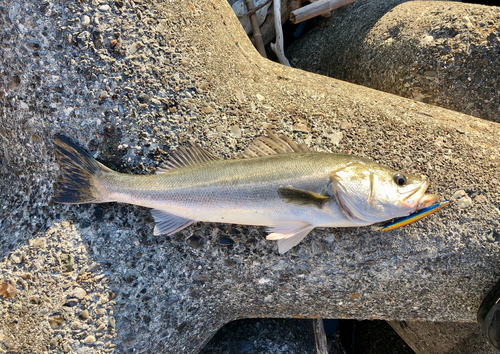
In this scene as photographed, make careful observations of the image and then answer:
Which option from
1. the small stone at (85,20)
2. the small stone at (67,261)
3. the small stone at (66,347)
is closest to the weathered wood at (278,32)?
the small stone at (85,20)

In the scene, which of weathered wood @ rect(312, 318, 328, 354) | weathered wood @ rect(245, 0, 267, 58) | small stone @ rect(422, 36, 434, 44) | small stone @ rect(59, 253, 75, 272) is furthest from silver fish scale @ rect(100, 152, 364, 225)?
weathered wood @ rect(245, 0, 267, 58)

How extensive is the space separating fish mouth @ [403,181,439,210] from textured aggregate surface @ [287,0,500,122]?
1388 millimetres

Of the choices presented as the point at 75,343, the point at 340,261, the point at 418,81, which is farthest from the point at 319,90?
the point at 75,343

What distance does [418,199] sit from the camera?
2.31 metres

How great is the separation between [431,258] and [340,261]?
722 mm

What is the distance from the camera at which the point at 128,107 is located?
8.79 feet

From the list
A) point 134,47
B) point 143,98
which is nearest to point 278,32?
point 134,47

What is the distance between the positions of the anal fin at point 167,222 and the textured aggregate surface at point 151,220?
0.18m

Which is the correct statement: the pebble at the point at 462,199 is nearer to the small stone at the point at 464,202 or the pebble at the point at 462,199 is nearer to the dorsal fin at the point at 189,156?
the small stone at the point at 464,202

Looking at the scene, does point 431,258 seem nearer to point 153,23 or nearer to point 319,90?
point 319,90

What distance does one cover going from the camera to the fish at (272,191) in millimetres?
2293

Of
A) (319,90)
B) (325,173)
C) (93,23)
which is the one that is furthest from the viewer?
(319,90)

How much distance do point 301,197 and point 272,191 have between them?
21cm

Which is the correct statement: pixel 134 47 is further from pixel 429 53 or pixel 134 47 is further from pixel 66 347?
pixel 429 53
